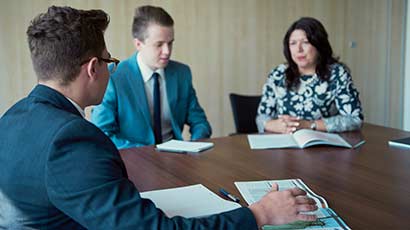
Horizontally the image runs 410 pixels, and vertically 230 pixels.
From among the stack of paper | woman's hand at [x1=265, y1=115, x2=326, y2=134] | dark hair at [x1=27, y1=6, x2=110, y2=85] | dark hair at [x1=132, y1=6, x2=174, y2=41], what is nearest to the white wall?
woman's hand at [x1=265, y1=115, x2=326, y2=134]

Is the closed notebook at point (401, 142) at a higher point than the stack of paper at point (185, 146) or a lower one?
lower

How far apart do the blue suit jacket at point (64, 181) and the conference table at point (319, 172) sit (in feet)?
1.54

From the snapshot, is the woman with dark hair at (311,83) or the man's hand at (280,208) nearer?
the man's hand at (280,208)

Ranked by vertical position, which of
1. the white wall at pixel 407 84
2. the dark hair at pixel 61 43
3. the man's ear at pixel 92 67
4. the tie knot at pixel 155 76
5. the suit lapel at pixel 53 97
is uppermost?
the dark hair at pixel 61 43

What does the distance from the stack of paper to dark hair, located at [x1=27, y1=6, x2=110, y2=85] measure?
0.97 meters

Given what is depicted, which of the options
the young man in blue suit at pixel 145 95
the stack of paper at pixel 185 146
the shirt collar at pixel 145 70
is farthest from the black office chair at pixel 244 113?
the stack of paper at pixel 185 146

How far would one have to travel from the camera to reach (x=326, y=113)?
288 centimetres

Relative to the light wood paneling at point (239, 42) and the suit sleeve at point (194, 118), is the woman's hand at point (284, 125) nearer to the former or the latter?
the suit sleeve at point (194, 118)

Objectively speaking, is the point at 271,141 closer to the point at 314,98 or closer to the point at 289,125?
the point at 289,125

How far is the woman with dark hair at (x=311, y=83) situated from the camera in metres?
2.80

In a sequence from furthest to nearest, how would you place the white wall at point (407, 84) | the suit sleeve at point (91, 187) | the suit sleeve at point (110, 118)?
the white wall at point (407, 84) < the suit sleeve at point (110, 118) < the suit sleeve at point (91, 187)

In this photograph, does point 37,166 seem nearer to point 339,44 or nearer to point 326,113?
point 326,113

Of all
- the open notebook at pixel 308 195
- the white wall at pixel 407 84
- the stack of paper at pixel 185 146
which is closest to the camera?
the open notebook at pixel 308 195

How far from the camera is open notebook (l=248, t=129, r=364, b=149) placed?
218 cm
